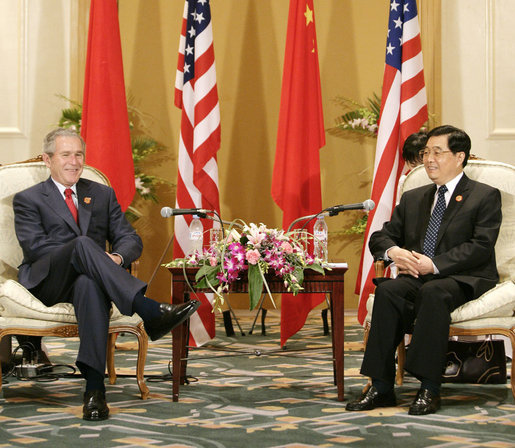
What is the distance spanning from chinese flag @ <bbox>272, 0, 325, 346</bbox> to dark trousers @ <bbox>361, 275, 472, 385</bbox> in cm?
208

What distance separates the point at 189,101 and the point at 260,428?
332 cm

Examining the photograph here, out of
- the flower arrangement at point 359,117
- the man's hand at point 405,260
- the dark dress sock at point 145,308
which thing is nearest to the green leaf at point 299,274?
the man's hand at point 405,260

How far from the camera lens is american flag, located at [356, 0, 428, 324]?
552cm

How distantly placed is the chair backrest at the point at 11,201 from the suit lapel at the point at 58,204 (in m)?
0.22

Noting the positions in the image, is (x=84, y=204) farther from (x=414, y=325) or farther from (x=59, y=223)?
(x=414, y=325)

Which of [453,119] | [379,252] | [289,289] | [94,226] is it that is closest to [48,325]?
[94,226]

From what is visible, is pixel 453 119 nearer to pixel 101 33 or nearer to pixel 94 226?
pixel 101 33

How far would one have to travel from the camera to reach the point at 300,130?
5.71 m

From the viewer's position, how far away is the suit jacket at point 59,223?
3797mm

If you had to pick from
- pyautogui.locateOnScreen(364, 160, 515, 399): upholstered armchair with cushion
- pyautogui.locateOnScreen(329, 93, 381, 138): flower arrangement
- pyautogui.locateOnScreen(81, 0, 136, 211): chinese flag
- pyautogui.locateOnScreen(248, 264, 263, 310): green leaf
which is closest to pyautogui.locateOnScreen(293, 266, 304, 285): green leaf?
pyautogui.locateOnScreen(248, 264, 263, 310): green leaf

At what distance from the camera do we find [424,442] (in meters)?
2.83

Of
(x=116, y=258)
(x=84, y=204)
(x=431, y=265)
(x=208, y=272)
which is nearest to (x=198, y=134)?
(x=84, y=204)

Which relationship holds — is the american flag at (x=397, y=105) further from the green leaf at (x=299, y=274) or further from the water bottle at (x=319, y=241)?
the green leaf at (x=299, y=274)

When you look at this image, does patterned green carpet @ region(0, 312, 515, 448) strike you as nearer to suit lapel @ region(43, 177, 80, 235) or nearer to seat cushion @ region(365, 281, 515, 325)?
seat cushion @ region(365, 281, 515, 325)
